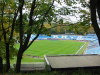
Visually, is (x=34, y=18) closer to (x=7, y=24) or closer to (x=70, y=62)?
(x=7, y=24)

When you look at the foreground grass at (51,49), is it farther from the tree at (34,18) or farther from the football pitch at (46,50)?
the tree at (34,18)

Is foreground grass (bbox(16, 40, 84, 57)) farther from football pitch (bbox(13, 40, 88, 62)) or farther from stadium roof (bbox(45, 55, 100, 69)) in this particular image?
stadium roof (bbox(45, 55, 100, 69))

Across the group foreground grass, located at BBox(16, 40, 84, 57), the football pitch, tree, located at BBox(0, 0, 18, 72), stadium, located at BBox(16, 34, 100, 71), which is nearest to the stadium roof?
stadium, located at BBox(16, 34, 100, 71)

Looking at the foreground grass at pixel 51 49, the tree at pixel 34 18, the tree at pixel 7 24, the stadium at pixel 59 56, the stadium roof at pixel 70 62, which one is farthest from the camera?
the foreground grass at pixel 51 49

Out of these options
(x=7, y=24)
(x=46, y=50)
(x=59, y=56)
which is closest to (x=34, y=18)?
(x=7, y=24)

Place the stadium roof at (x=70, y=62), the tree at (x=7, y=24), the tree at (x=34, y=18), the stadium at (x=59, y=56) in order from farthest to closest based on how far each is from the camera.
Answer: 1. the stadium at (x=59, y=56)
2. the stadium roof at (x=70, y=62)
3. the tree at (x=7, y=24)
4. the tree at (x=34, y=18)

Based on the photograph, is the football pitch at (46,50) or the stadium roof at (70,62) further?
the football pitch at (46,50)

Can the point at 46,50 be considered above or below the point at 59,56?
below

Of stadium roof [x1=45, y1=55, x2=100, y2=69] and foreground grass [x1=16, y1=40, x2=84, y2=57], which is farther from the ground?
stadium roof [x1=45, y1=55, x2=100, y2=69]

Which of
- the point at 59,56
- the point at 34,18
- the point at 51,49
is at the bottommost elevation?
the point at 51,49

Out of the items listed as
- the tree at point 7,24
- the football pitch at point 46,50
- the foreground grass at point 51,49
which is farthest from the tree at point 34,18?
the foreground grass at point 51,49

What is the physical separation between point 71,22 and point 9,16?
299 centimetres

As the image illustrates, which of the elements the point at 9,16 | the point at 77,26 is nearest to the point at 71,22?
the point at 77,26

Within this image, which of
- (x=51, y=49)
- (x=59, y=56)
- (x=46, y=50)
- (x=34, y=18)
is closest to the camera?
(x=34, y=18)
